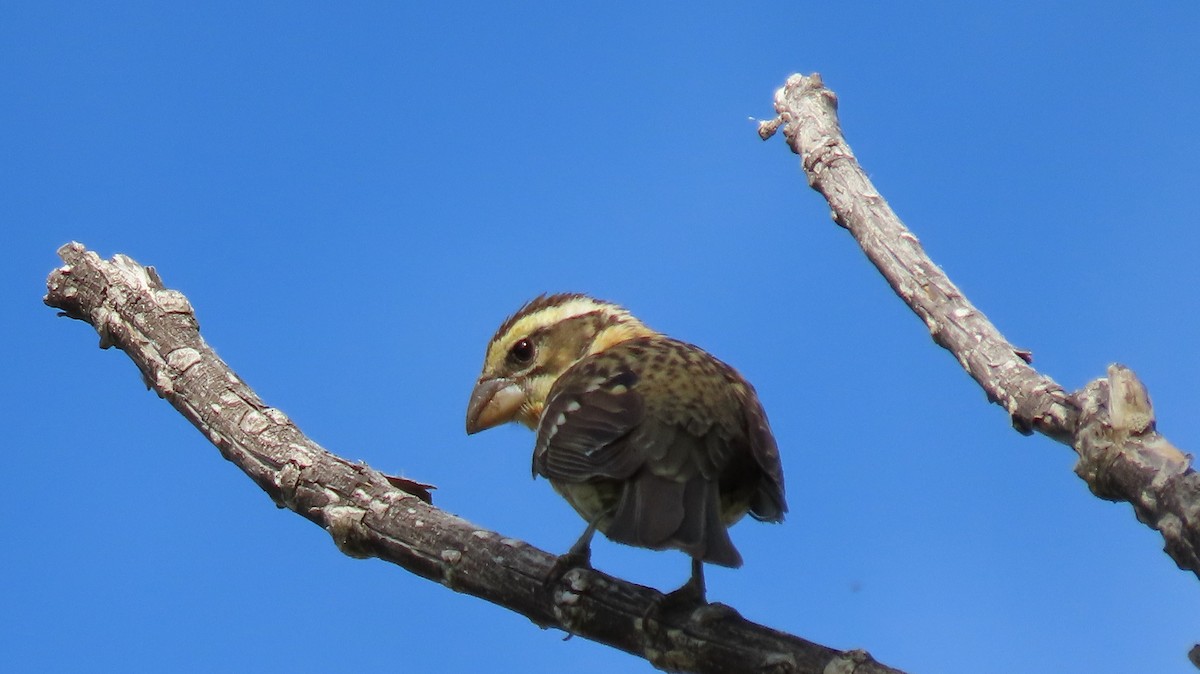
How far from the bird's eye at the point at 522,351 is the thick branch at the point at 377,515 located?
133 cm

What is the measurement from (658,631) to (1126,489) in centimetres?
145

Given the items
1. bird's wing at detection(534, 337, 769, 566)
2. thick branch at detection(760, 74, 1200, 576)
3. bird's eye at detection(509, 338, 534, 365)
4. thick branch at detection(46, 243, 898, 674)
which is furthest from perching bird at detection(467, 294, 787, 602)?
thick branch at detection(760, 74, 1200, 576)

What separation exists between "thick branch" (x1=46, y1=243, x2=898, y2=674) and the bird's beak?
3.60ft

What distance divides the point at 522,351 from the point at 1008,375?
8.50ft

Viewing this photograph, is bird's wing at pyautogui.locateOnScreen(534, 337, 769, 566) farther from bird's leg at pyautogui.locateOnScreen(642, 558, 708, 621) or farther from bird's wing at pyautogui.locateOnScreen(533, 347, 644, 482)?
bird's leg at pyautogui.locateOnScreen(642, 558, 708, 621)

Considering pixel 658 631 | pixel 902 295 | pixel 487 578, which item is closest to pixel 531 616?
pixel 487 578

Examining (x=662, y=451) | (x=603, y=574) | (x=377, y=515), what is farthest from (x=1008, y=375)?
(x=377, y=515)

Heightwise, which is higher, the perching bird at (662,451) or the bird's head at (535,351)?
the bird's head at (535,351)

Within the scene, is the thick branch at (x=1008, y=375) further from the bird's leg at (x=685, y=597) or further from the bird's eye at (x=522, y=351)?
the bird's eye at (x=522, y=351)

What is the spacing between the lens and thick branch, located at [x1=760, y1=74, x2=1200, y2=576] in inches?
142

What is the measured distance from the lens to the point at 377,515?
5.06m

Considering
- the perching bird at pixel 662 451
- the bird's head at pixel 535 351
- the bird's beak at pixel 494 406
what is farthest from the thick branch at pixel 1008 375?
the bird's beak at pixel 494 406

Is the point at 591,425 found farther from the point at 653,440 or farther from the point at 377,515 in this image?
the point at 377,515

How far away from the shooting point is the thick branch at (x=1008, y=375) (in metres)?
3.62
